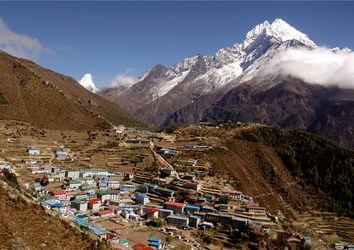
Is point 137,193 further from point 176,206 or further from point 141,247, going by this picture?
point 141,247

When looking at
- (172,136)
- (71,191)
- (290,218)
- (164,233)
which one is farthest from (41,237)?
(172,136)

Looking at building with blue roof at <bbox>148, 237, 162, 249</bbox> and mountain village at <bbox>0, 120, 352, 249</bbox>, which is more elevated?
mountain village at <bbox>0, 120, 352, 249</bbox>

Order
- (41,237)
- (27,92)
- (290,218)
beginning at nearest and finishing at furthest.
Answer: (41,237), (290,218), (27,92)

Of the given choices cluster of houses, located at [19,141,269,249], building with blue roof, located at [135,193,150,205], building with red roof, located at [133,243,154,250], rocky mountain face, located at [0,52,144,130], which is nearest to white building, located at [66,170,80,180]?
cluster of houses, located at [19,141,269,249]

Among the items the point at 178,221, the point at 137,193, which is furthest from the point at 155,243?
the point at 137,193

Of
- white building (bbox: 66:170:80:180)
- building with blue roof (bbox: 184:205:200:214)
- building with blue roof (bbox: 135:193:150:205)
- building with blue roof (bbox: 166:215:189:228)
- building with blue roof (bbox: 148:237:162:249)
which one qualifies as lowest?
building with blue roof (bbox: 148:237:162:249)

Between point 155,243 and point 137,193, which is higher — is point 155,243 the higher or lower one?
the lower one

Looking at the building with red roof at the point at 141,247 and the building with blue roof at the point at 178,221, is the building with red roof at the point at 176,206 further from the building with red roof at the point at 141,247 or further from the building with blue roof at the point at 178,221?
the building with red roof at the point at 141,247

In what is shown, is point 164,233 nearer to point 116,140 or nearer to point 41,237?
point 41,237

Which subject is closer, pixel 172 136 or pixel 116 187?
pixel 116 187

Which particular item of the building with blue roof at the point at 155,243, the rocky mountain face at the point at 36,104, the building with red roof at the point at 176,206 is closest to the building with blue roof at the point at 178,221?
the building with red roof at the point at 176,206

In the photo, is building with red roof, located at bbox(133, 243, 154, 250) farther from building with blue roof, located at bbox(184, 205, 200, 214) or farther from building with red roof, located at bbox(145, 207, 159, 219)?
building with blue roof, located at bbox(184, 205, 200, 214)
